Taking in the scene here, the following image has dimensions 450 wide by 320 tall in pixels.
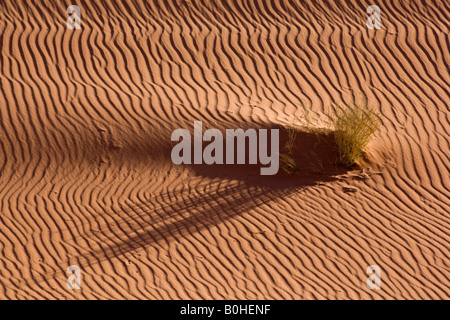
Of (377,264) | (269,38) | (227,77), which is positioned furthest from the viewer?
(269,38)

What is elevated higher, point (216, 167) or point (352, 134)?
point (352, 134)

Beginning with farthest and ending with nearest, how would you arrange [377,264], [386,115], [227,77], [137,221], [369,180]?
1. [227,77]
2. [386,115]
3. [369,180]
4. [137,221]
5. [377,264]

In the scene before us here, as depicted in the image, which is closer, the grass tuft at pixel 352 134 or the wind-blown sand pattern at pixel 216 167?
the wind-blown sand pattern at pixel 216 167

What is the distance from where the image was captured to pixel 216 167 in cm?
982

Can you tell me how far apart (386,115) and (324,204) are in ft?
8.99

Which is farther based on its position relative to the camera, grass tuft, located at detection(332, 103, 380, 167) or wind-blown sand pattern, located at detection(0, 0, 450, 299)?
grass tuft, located at detection(332, 103, 380, 167)

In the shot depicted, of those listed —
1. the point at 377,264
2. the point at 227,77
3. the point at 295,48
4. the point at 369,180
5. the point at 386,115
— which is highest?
the point at 295,48

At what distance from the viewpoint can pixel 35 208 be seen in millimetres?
8914

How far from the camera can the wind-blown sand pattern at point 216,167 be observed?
7906 mm

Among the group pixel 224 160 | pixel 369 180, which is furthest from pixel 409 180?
pixel 224 160

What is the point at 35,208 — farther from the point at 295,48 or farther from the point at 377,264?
the point at 295,48

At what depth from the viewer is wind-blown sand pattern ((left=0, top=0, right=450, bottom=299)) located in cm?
791

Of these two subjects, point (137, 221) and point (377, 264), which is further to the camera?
point (137, 221)

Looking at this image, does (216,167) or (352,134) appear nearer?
(352,134)
